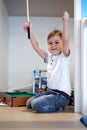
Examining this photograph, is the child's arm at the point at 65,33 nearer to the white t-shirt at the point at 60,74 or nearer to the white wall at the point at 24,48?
the white t-shirt at the point at 60,74

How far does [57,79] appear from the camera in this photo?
135 centimetres

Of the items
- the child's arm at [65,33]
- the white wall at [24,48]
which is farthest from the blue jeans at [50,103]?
the white wall at [24,48]

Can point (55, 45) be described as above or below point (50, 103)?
above

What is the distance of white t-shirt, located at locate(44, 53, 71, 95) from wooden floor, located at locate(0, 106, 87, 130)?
155 mm

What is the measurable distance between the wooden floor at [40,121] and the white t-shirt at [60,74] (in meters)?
0.16

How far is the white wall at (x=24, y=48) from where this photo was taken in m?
2.33

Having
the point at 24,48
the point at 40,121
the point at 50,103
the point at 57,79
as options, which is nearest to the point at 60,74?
the point at 57,79

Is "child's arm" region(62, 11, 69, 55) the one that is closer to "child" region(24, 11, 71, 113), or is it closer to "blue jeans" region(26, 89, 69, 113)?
"child" region(24, 11, 71, 113)

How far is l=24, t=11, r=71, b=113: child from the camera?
49.9 inches

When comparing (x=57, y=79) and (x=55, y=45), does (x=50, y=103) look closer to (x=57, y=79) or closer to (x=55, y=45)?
(x=57, y=79)

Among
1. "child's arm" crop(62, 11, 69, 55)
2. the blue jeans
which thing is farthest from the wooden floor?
"child's arm" crop(62, 11, 69, 55)

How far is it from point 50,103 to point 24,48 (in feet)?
3.78

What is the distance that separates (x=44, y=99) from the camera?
4.22ft

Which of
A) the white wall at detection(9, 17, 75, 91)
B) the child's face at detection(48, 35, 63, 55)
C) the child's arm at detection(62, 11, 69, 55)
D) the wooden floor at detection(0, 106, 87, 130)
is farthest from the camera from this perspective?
the white wall at detection(9, 17, 75, 91)
